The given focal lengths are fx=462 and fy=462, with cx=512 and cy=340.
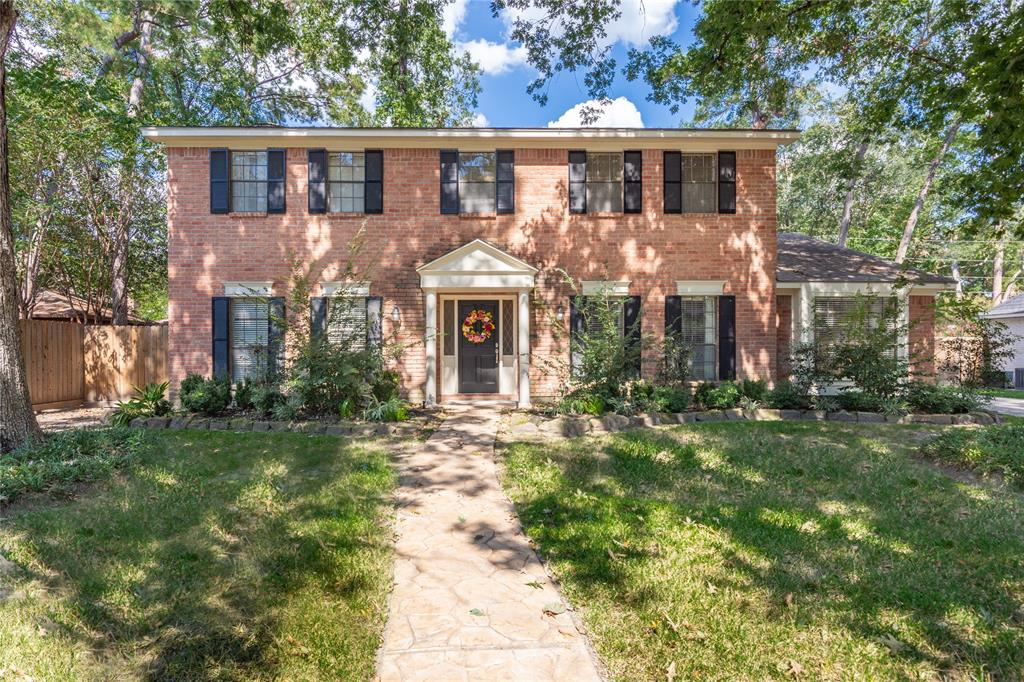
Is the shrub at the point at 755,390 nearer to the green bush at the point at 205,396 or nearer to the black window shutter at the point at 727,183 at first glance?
the black window shutter at the point at 727,183

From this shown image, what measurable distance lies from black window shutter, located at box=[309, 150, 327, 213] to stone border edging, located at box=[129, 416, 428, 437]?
16.0 feet

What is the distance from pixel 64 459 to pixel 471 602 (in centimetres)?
571

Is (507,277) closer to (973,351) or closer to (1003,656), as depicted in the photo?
(1003,656)

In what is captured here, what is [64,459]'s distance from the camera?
18.2ft

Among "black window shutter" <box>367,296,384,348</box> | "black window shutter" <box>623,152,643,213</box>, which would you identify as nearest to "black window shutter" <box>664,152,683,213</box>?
A: "black window shutter" <box>623,152,643,213</box>

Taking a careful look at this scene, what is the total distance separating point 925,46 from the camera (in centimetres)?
1098

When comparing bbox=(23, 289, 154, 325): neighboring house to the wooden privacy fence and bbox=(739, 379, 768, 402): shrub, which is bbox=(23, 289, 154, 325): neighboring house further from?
bbox=(739, 379, 768, 402): shrub

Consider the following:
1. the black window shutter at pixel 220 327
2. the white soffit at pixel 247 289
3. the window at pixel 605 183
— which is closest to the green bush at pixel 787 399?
the window at pixel 605 183

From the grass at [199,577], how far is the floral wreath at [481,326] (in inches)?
222

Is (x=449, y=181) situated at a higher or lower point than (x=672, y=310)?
higher

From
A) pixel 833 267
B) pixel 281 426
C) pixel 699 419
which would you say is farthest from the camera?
pixel 833 267

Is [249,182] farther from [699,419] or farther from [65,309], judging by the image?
[699,419]

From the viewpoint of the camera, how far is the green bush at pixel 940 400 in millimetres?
8789

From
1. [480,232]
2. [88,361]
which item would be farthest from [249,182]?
[88,361]
